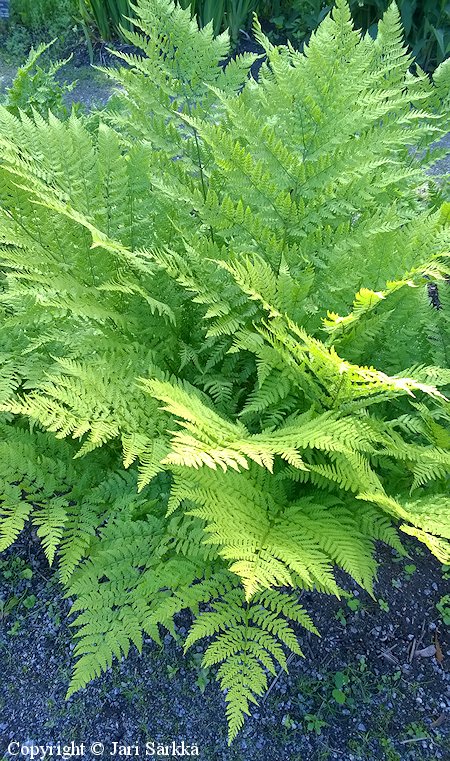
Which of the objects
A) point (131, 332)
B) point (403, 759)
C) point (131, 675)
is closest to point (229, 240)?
point (131, 332)

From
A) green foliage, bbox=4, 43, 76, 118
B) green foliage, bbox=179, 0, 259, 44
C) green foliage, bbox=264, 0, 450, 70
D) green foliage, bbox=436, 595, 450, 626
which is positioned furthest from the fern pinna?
green foliage, bbox=179, 0, 259, 44

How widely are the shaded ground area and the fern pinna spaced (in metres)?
0.13

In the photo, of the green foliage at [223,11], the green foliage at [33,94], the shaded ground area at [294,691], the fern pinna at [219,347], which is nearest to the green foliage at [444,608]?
the shaded ground area at [294,691]

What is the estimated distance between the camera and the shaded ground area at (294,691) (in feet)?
5.36

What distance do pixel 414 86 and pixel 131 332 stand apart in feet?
Result: 4.74

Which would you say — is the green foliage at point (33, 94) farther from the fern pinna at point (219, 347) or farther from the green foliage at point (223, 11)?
the green foliage at point (223, 11)

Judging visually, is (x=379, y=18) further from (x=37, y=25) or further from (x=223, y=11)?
(x=37, y=25)

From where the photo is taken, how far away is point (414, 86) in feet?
7.69

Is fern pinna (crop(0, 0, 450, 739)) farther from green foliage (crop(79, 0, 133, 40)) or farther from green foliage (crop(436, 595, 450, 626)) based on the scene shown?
green foliage (crop(79, 0, 133, 40))

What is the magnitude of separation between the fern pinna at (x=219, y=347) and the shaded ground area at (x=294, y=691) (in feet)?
0.42

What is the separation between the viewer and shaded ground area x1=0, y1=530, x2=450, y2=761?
5.36ft

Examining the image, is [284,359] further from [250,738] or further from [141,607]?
[250,738]

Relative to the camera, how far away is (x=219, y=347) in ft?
5.97

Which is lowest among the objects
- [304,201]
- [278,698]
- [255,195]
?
[278,698]
